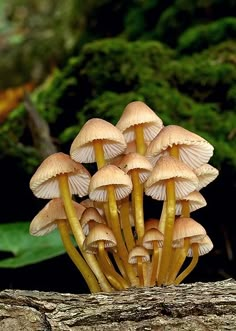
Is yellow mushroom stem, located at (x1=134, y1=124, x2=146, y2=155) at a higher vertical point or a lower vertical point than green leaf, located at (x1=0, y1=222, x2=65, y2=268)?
higher

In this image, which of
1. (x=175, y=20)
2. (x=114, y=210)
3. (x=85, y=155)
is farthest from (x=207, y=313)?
(x=175, y=20)

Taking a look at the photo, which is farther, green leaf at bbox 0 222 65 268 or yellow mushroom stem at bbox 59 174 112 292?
green leaf at bbox 0 222 65 268

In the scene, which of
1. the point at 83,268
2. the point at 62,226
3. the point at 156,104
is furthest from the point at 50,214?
the point at 156,104

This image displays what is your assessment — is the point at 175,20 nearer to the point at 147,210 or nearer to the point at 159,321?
the point at 147,210

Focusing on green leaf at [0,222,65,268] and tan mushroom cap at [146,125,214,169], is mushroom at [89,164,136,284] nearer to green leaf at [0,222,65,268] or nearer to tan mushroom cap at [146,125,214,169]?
tan mushroom cap at [146,125,214,169]

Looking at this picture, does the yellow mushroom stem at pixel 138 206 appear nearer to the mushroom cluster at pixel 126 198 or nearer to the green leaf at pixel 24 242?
the mushroom cluster at pixel 126 198

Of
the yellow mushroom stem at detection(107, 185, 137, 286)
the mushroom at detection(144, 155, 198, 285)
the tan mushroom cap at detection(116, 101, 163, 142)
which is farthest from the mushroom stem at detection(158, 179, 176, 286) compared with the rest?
the tan mushroom cap at detection(116, 101, 163, 142)

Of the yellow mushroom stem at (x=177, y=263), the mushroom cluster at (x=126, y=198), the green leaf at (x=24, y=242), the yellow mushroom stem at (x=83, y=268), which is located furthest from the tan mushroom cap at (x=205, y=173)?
the green leaf at (x=24, y=242)
